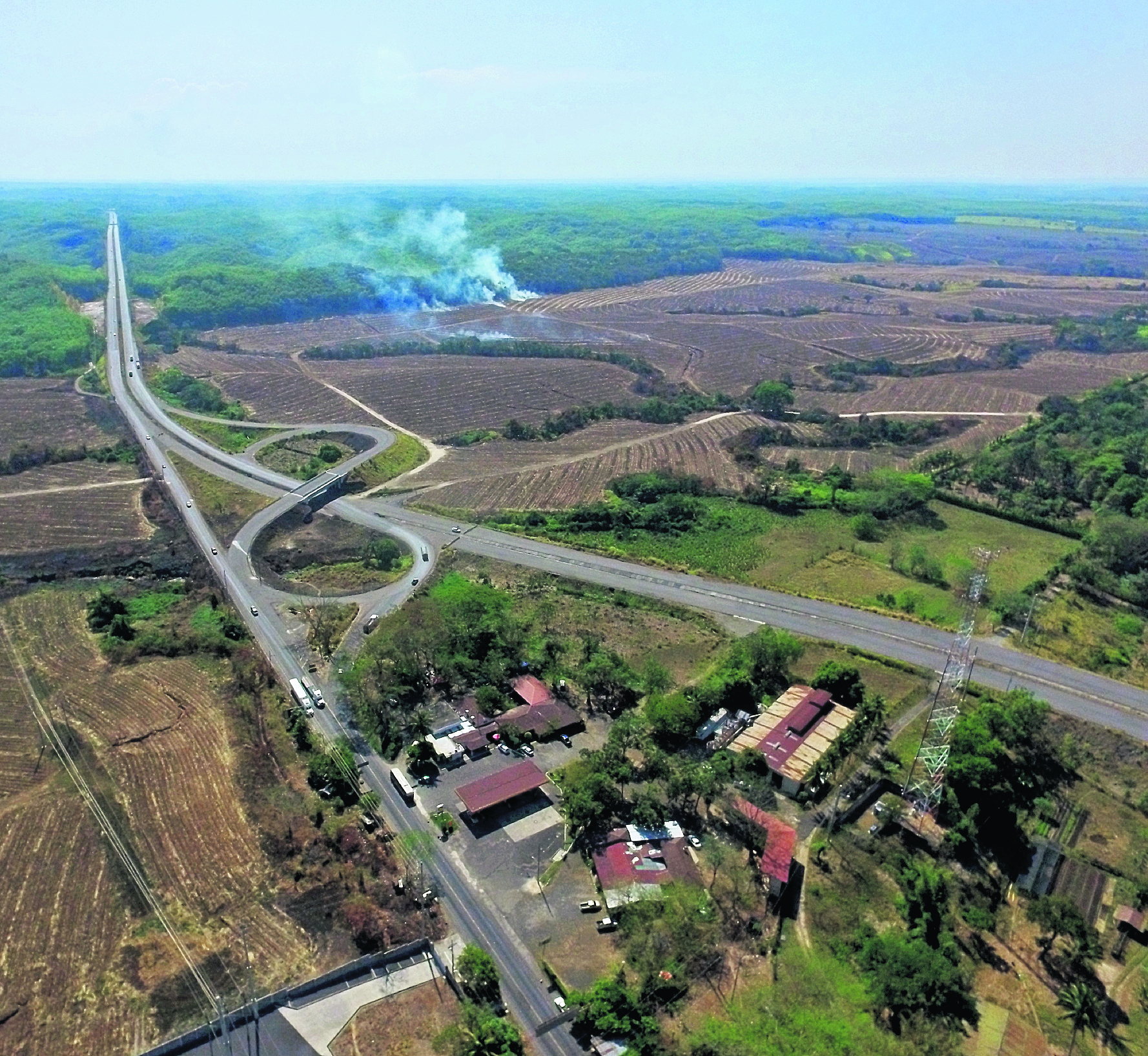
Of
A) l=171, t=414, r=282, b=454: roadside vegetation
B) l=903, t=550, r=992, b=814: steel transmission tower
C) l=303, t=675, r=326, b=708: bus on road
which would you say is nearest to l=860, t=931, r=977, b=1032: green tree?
l=903, t=550, r=992, b=814: steel transmission tower

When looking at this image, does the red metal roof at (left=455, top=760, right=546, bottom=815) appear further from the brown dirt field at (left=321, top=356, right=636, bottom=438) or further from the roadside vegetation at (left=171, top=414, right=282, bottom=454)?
the brown dirt field at (left=321, top=356, right=636, bottom=438)

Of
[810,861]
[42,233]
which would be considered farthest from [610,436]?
[42,233]

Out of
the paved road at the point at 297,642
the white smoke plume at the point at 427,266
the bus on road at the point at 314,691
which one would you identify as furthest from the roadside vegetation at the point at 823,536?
the white smoke plume at the point at 427,266

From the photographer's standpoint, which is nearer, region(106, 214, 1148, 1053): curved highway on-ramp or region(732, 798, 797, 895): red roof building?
region(106, 214, 1148, 1053): curved highway on-ramp

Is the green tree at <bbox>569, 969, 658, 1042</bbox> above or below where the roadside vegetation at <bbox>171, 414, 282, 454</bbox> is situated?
above

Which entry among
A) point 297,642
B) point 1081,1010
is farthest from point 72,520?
point 1081,1010

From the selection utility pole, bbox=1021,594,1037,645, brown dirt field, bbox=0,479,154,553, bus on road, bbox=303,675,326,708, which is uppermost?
utility pole, bbox=1021,594,1037,645

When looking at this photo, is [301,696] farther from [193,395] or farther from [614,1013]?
[193,395]
